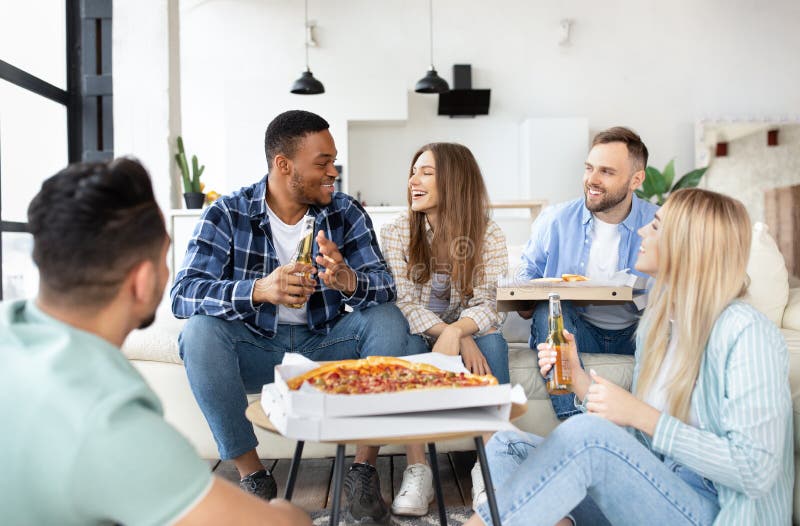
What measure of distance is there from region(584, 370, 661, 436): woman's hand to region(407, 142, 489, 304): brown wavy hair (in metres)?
1.08

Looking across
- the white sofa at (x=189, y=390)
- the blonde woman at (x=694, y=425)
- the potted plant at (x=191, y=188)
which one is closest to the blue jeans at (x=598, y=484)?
the blonde woman at (x=694, y=425)

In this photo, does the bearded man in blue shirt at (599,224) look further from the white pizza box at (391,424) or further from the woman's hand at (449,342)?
the white pizza box at (391,424)

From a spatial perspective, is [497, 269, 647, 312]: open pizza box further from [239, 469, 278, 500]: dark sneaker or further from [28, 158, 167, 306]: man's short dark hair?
[28, 158, 167, 306]: man's short dark hair

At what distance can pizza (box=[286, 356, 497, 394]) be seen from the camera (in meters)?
1.11

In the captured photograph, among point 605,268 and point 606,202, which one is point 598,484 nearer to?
point 605,268

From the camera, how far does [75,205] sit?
30.7 inches

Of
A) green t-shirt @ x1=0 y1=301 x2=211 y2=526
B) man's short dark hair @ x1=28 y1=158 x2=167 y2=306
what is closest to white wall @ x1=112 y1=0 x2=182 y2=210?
man's short dark hair @ x1=28 y1=158 x2=167 y2=306

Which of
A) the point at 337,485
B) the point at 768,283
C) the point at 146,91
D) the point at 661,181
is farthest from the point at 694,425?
the point at 661,181

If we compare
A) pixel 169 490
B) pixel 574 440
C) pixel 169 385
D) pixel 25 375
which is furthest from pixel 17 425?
pixel 169 385

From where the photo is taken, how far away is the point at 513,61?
280 inches

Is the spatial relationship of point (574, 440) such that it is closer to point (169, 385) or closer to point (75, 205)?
point (75, 205)

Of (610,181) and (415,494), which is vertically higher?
(610,181)

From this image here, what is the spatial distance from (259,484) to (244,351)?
0.38m

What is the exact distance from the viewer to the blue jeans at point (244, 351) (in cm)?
184
